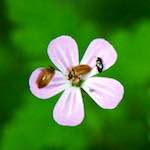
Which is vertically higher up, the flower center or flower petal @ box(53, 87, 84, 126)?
the flower center

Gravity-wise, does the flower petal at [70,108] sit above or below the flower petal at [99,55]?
below

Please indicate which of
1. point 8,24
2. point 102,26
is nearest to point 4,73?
point 8,24

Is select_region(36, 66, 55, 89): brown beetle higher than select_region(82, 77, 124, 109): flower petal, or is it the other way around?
select_region(36, 66, 55, 89): brown beetle

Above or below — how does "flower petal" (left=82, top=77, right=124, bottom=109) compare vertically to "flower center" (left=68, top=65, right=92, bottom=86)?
below

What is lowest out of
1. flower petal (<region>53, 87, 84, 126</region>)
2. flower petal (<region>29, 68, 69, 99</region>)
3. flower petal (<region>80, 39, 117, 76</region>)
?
flower petal (<region>53, 87, 84, 126</region>)

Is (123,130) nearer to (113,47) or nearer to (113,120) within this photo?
(113,120)
